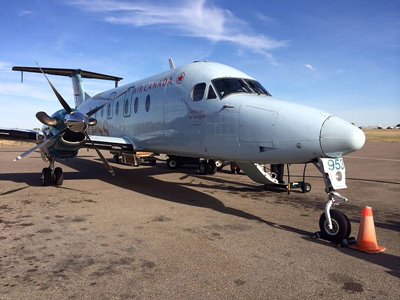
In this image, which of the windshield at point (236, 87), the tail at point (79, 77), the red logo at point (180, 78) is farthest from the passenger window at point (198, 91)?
the tail at point (79, 77)

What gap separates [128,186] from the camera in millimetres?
11234

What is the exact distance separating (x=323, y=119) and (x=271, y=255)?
9.05ft

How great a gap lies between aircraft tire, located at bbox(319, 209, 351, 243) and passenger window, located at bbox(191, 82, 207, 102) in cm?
448

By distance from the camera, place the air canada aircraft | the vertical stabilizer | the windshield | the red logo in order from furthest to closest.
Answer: the vertical stabilizer, the red logo, the windshield, the air canada aircraft

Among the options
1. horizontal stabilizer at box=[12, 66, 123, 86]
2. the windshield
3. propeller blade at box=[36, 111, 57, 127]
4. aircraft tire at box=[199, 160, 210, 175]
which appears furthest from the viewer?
horizontal stabilizer at box=[12, 66, 123, 86]

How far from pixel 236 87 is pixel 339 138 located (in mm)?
3156

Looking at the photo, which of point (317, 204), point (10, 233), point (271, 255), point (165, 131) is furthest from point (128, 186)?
point (271, 255)

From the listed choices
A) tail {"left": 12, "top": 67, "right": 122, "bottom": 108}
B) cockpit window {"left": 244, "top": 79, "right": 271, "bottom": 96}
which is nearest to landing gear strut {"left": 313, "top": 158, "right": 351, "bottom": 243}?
cockpit window {"left": 244, "top": 79, "right": 271, "bottom": 96}

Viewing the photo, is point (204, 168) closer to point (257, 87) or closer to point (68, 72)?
point (257, 87)

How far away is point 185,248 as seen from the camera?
5.18 meters

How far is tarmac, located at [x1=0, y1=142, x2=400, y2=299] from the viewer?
3.81m

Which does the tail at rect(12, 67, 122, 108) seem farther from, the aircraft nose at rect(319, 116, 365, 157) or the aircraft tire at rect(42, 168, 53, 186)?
the aircraft nose at rect(319, 116, 365, 157)

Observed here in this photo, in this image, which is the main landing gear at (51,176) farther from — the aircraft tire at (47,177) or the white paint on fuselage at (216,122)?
the white paint on fuselage at (216,122)

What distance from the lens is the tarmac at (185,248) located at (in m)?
3.81
